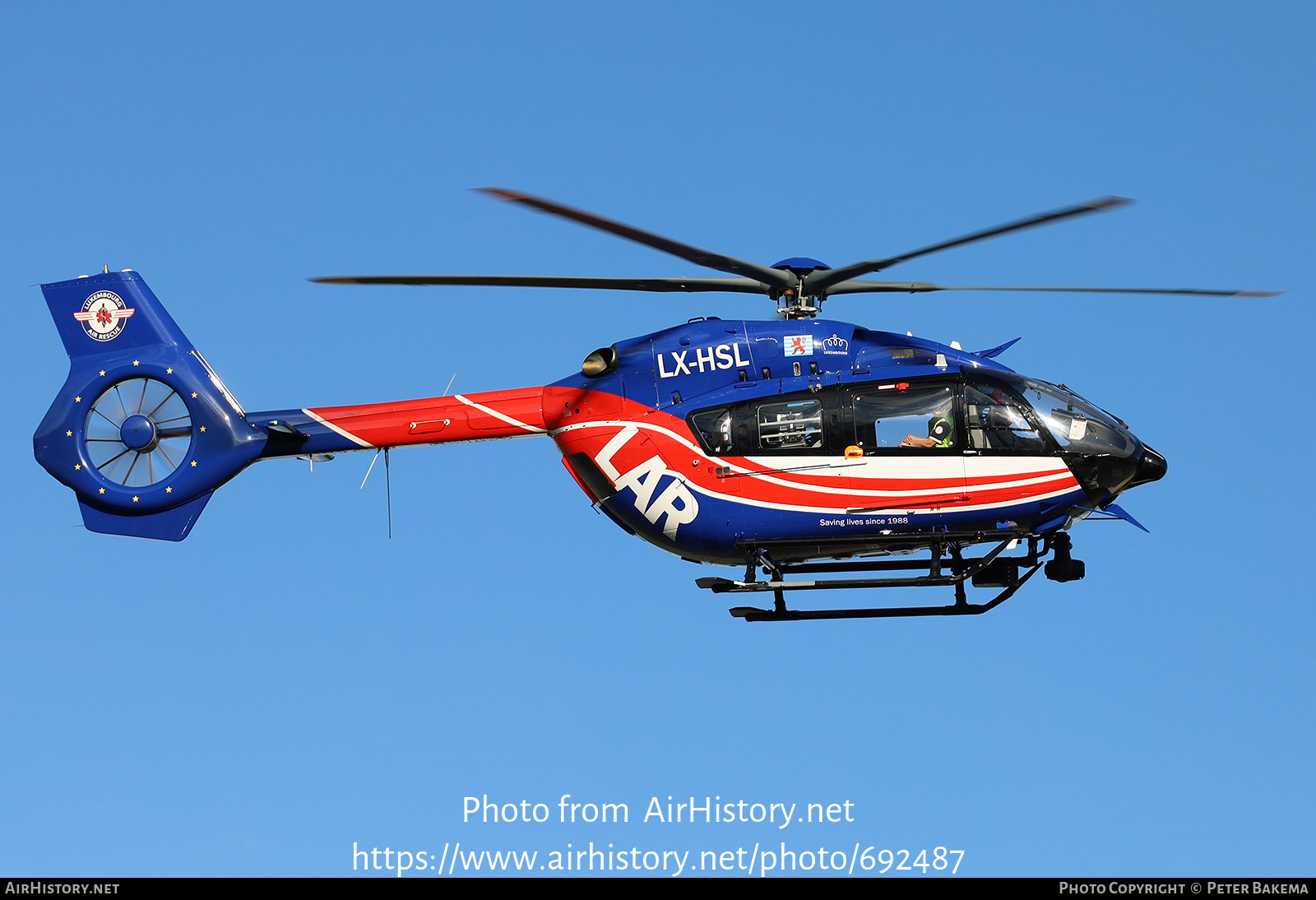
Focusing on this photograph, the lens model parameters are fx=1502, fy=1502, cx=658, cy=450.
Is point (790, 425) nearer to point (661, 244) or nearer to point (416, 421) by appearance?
point (661, 244)

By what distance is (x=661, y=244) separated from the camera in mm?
17391

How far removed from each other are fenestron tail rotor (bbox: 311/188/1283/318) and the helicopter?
0.12ft

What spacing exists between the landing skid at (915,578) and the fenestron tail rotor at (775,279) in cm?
330

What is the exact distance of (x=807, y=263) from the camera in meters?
19.8

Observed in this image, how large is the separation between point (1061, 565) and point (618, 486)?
5950mm

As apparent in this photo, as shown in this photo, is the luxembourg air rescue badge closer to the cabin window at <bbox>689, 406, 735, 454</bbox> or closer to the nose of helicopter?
the cabin window at <bbox>689, 406, 735, 454</bbox>

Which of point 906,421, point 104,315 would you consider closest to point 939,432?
point 906,421

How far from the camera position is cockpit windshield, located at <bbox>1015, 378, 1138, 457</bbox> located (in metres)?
19.6

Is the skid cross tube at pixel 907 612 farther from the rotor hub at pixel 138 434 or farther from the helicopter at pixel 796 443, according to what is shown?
the rotor hub at pixel 138 434

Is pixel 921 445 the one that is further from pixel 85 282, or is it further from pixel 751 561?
pixel 85 282

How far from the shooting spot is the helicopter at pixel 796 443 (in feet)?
63.8

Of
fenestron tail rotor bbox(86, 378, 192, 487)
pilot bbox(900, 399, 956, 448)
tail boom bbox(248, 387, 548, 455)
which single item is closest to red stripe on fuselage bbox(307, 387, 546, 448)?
tail boom bbox(248, 387, 548, 455)
